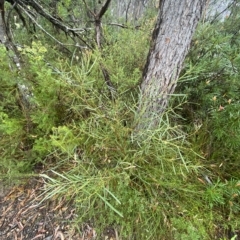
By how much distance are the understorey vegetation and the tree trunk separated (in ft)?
0.39

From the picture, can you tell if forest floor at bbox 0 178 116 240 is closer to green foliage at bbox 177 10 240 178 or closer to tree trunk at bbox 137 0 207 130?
tree trunk at bbox 137 0 207 130

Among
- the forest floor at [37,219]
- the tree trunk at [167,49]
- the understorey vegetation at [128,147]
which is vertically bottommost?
the forest floor at [37,219]

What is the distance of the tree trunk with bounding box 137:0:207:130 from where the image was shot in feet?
Answer: 4.29

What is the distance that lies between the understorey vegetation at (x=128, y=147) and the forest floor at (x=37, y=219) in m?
0.09

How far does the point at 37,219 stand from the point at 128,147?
3.01 feet

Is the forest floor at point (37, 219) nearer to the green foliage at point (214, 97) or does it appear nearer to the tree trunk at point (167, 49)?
the tree trunk at point (167, 49)

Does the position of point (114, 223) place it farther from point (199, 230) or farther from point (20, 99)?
point (20, 99)

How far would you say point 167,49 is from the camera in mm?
1412

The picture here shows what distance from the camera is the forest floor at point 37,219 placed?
1564 millimetres

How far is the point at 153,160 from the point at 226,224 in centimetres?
67

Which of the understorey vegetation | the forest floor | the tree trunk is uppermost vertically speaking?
the tree trunk

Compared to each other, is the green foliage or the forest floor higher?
the green foliage

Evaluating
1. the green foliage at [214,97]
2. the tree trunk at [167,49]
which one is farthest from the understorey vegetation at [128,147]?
the tree trunk at [167,49]

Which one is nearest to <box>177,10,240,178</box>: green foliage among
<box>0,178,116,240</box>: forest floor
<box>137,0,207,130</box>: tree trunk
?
<box>137,0,207,130</box>: tree trunk
